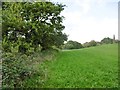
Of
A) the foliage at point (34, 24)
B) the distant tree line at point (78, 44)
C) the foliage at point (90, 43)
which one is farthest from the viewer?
the foliage at point (90, 43)

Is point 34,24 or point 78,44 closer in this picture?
point 34,24

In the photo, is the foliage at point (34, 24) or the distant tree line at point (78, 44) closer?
the foliage at point (34, 24)

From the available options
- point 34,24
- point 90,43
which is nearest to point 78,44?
point 90,43

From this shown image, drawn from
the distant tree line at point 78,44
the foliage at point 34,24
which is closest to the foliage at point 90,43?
the distant tree line at point 78,44

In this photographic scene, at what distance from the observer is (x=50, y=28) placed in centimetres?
1163

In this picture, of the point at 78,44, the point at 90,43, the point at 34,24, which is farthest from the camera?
the point at 90,43

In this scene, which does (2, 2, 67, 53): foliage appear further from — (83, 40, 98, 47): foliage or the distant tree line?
(83, 40, 98, 47): foliage

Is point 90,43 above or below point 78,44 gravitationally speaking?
above

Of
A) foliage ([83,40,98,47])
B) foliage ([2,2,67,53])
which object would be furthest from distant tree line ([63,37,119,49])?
foliage ([2,2,67,53])

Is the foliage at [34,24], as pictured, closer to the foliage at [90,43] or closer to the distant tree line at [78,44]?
the distant tree line at [78,44]

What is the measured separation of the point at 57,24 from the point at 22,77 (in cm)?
712

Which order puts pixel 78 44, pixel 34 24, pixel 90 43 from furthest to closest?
pixel 90 43 < pixel 78 44 < pixel 34 24

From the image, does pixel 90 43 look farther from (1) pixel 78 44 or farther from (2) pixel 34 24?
(2) pixel 34 24

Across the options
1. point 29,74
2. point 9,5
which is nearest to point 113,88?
point 29,74
